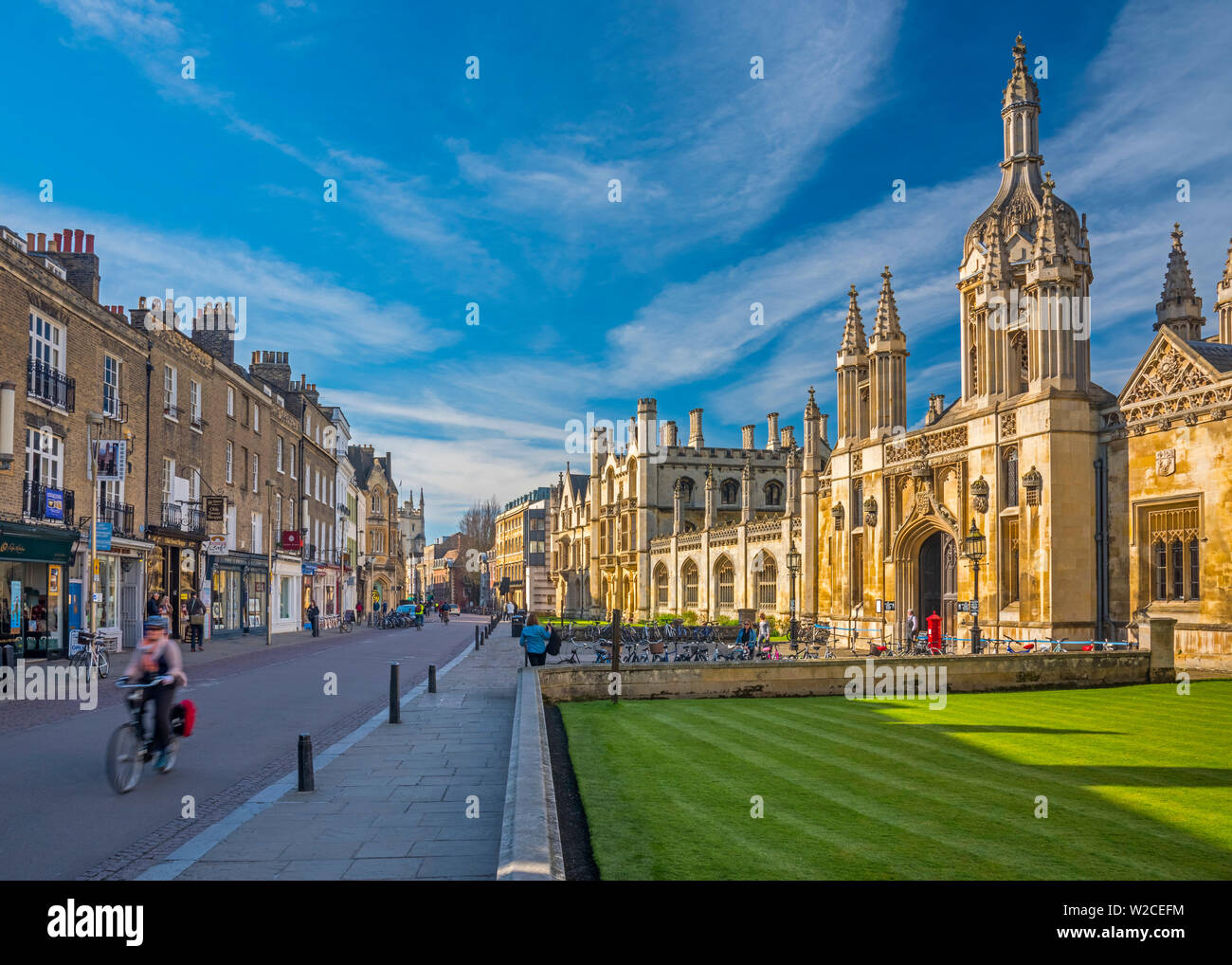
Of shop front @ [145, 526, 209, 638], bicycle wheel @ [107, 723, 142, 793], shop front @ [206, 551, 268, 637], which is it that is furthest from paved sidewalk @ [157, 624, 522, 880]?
shop front @ [206, 551, 268, 637]

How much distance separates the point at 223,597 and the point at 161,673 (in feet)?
101

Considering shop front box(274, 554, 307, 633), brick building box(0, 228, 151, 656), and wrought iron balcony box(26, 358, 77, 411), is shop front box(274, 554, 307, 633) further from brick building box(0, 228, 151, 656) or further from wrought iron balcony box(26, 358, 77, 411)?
wrought iron balcony box(26, 358, 77, 411)

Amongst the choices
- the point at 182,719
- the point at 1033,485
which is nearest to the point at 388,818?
the point at 182,719

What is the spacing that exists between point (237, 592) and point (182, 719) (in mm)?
31950

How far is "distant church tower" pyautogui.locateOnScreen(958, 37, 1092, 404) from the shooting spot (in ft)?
76.3

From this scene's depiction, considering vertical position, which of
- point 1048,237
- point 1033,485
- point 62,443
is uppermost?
point 1048,237

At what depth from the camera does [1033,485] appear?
902 inches

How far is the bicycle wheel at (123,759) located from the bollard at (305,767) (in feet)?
5.03

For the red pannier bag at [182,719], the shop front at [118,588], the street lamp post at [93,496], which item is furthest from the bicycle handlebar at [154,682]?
the shop front at [118,588]

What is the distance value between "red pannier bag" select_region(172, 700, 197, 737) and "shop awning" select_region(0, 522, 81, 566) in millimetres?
14755

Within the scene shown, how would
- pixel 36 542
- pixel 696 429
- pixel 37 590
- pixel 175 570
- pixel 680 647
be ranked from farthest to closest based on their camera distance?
pixel 696 429 < pixel 175 570 < pixel 680 647 < pixel 37 590 < pixel 36 542

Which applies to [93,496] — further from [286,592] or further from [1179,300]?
[1179,300]

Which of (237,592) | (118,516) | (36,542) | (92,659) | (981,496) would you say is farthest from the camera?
(237,592)
